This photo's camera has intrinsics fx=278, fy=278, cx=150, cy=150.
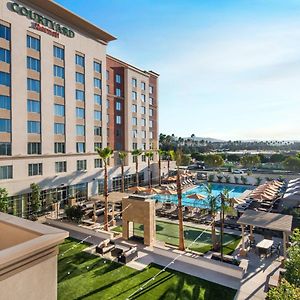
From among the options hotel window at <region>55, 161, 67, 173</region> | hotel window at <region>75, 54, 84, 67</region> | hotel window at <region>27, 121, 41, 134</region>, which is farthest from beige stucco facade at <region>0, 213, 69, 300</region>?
hotel window at <region>75, 54, 84, 67</region>

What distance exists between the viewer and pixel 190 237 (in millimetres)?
23656

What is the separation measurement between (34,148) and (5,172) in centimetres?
437

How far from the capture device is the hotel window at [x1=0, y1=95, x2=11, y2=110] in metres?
27.7

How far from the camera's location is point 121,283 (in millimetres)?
15641

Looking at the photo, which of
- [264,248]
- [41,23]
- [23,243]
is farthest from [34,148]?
[23,243]

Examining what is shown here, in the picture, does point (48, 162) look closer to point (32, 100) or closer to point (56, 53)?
point (32, 100)

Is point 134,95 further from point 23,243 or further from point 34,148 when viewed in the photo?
point 23,243

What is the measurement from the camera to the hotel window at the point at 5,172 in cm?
2748

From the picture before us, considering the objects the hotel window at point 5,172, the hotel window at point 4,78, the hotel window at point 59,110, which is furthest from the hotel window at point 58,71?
the hotel window at point 5,172

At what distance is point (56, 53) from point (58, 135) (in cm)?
988

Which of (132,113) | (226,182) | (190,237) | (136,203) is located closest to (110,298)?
(136,203)

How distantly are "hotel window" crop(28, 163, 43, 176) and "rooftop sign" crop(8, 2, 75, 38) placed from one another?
1528 centimetres

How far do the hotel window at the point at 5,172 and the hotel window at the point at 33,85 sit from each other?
8.81 m

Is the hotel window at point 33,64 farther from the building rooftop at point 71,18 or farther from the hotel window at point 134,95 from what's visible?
the hotel window at point 134,95
